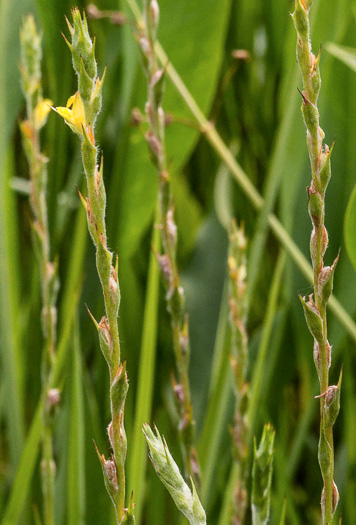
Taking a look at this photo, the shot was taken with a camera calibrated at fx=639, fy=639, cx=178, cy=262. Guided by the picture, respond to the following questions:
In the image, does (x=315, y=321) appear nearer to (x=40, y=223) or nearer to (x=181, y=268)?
(x=40, y=223)

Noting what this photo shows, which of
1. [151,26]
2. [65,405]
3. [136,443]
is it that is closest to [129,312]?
[65,405]

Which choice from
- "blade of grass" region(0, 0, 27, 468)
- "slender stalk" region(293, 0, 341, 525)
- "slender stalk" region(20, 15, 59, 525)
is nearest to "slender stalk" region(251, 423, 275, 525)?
"slender stalk" region(293, 0, 341, 525)

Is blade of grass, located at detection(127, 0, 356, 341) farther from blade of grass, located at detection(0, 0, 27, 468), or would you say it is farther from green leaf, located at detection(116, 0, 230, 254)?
blade of grass, located at detection(0, 0, 27, 468)

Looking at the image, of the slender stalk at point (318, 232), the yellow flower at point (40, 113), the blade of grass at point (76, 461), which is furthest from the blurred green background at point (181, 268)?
the slender stalk at point (318, 232)

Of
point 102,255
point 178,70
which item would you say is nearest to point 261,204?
point 178,70

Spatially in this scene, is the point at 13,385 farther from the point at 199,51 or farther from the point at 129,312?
the point at 199,51
